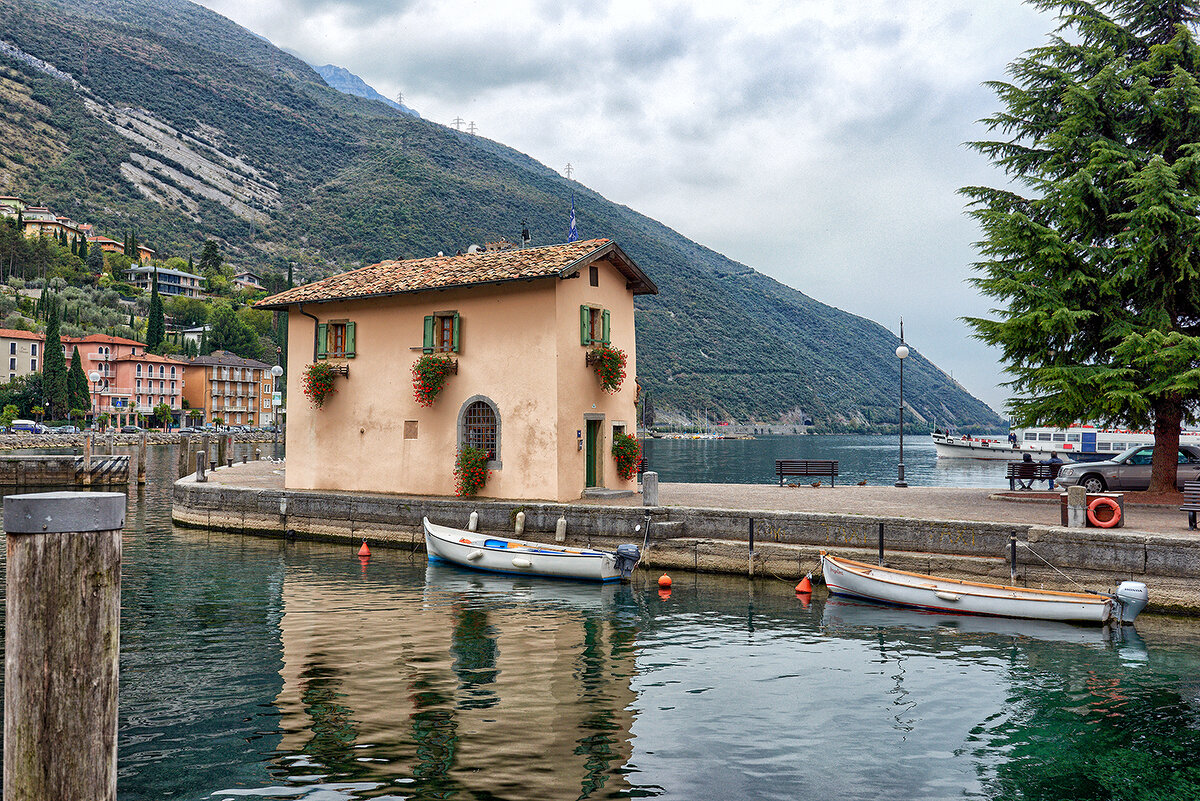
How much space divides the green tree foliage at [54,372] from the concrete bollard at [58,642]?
346 ft

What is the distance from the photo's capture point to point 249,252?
185750 millimetres

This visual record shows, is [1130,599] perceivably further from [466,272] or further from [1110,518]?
[466,272]

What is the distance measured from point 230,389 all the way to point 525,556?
401 ft

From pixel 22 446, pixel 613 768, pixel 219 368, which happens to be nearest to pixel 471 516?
pixel 613 768

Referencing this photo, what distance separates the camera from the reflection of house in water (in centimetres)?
898

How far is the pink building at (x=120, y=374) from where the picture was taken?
110812 millimetres

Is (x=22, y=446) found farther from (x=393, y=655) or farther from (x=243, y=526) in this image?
(x=393, y=655)

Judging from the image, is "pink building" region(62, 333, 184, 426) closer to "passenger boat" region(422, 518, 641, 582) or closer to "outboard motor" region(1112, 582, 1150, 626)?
"passenger boat" region(422, 518, 641, 582)

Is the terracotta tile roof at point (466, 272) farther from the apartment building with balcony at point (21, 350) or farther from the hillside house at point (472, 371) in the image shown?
the apartment building with balcony at point (21, 350)

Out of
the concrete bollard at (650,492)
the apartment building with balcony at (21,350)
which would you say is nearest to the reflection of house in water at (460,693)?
the concrete bollard at (650,492)

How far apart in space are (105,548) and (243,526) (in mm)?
27001

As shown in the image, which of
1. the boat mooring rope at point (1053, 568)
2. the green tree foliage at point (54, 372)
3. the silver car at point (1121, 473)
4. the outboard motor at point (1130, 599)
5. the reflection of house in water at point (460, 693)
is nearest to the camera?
the reflection of house in water at point (460, 693)

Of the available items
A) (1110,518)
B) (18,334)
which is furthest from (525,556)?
(18,334)

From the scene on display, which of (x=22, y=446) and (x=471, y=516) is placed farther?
(x=22, y=446)
